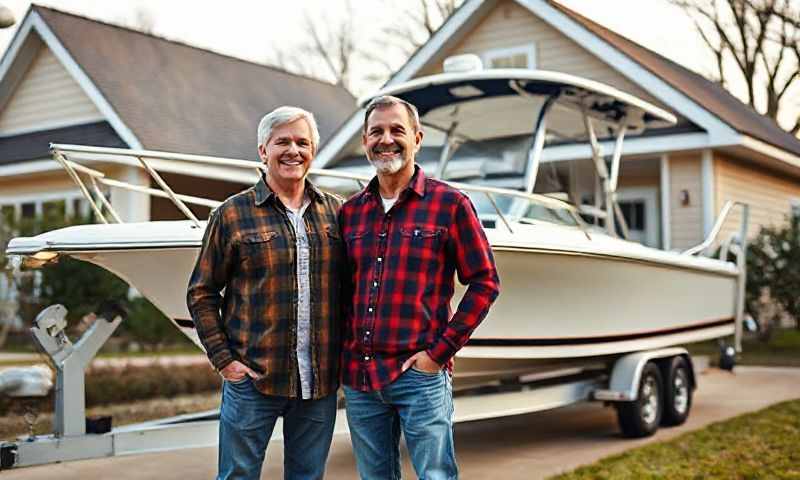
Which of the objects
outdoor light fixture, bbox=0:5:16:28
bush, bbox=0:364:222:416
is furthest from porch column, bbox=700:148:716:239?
outdoor light fixture, bbox=0:5:16:28

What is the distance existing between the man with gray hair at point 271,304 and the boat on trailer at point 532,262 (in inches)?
54.5

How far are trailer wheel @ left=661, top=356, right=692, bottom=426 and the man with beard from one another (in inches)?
191

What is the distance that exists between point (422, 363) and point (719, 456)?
12.8 ft

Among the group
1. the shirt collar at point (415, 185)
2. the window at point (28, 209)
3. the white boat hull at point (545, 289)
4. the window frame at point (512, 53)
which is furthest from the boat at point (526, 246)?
the window at point (28, 209)

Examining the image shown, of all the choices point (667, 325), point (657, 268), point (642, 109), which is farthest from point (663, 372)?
point (642, 109)

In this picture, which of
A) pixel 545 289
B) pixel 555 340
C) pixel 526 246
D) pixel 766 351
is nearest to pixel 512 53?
pixel 766 351

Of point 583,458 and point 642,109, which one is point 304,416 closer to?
point 583,458

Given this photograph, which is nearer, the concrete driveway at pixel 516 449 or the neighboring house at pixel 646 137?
the concrete driveway at pixel 516 449

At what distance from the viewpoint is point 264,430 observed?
3.52 metres

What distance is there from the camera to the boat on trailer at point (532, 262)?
5.14 metres

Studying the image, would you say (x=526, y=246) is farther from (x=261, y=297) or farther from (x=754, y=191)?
(x=754, y=191)

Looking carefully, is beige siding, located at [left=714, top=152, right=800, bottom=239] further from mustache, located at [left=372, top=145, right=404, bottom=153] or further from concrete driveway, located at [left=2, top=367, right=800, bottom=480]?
mustache, located at [left=372, top=145, right=404, bottom=153]

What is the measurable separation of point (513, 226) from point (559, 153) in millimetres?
4801

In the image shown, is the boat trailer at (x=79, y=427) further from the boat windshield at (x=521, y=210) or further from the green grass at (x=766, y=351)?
the green grass at (x=766, y=351)
